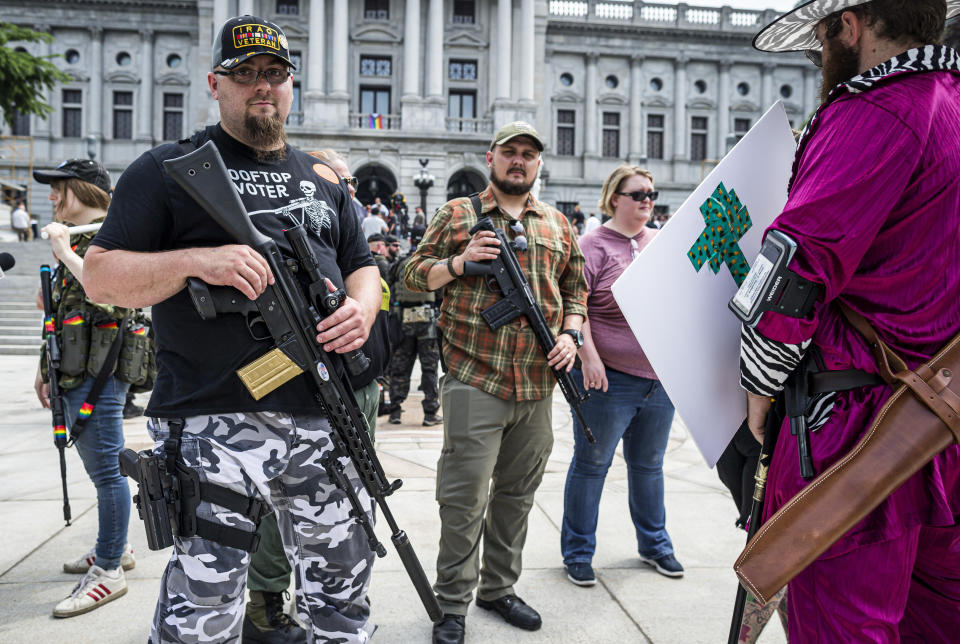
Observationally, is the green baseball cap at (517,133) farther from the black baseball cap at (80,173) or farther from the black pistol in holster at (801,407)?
the black baseball cap at (80,173)

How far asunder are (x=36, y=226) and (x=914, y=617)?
33.8m

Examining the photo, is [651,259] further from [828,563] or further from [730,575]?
[730,575]

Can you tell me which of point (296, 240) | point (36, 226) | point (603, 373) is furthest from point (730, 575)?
point (36, 226)

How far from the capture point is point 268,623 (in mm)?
2781

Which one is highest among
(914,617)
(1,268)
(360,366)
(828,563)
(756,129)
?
(756,129)

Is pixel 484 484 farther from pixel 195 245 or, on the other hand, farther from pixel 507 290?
pixel 195 245

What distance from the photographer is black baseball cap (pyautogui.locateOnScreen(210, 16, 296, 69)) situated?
1.98 metres

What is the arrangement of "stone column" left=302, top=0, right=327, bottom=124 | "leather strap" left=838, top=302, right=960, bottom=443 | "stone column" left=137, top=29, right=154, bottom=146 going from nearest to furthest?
"leather strap" left=838, top=302, right=960, bottom=443 → "stone column" left=302, top=0, right=327, bottom=124 → "stone column" left=137, top=29, right=154, bottom=146

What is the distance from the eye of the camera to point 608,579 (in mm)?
3371

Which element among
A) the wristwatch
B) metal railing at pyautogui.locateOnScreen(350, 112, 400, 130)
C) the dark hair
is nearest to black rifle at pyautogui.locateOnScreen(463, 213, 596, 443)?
the wristwatch

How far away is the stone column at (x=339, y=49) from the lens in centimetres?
3269

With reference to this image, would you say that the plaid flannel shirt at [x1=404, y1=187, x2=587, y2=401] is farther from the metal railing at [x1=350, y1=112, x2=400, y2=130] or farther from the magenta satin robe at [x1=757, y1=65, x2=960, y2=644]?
the metal railing at [x1=350, y1=112, x2=400, y2=130]

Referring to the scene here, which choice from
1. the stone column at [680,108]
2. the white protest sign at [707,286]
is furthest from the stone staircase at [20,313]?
the stone column at [680,108]

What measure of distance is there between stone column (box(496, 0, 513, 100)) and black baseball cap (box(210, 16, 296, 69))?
33.7 meters
